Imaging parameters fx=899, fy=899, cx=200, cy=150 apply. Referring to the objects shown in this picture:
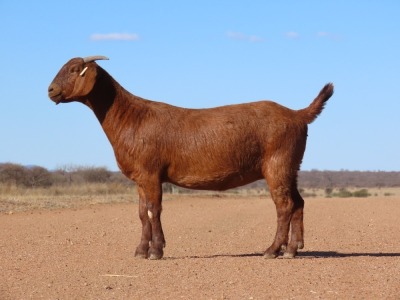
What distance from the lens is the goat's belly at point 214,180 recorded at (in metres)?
13.9

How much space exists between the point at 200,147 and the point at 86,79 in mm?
2068

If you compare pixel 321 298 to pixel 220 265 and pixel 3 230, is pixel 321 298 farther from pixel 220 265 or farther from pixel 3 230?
pixel 3 230

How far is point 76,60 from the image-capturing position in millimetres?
14039

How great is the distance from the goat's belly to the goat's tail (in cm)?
121

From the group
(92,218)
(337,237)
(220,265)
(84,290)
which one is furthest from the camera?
(92,218)

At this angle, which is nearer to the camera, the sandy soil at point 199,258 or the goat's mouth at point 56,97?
the sandy soil at point 199,258

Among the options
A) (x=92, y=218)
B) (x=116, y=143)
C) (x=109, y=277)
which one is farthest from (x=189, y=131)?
(x=92, y=218)

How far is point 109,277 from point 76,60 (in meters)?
3.81

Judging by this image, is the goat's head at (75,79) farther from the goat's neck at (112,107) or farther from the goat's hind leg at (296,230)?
the goat's hind leg at (296,230)

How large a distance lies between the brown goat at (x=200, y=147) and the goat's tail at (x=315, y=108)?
108 millimetres

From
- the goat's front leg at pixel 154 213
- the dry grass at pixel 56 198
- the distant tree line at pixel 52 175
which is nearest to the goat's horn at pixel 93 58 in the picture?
the goat's front leg at pixel 154 213

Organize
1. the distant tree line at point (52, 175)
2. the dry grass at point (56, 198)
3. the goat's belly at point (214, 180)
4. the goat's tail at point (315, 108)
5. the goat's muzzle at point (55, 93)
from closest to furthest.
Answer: the goat's belly at point (214, 180), the goat's muzzle at point (55, 93), the goat's tail at point (315, 108), the dry grass at point (56, 198), the distant tree line at point (52, 175)

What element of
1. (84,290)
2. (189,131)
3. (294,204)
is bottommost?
(84,290)

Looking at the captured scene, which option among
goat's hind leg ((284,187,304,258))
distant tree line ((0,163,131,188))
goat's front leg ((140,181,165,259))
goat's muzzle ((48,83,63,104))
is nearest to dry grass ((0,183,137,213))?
distant tree line ((0,163,131,188))
